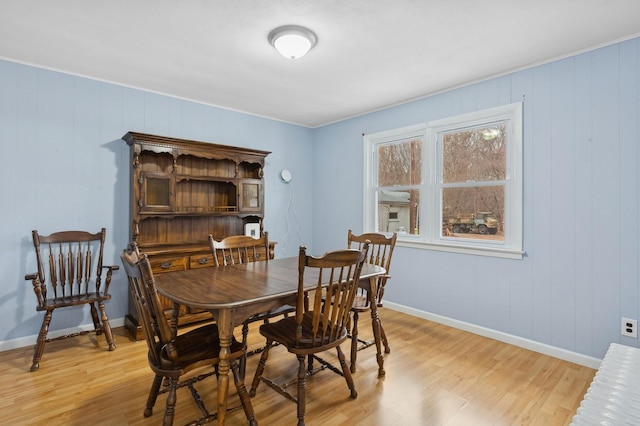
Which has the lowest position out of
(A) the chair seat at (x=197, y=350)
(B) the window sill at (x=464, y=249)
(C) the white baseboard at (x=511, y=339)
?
(C) the white baseboard at (x=511, y=339)

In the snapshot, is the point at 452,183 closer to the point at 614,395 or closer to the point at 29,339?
the point at 614,395

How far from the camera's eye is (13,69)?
2.80 meters

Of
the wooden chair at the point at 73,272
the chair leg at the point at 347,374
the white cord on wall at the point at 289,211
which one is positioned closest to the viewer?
the chair leg at the point at 347,374

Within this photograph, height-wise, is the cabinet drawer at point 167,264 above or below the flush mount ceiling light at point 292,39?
below

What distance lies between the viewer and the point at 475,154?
129 inches

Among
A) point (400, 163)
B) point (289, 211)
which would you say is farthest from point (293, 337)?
point (289, 211)

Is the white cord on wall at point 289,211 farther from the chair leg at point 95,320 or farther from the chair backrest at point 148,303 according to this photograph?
the chair backrest at point 148,303

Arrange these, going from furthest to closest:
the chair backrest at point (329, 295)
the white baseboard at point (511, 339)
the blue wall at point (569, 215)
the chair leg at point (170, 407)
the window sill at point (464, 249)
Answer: the window sill at point (464, 249) → the white baseboard at point (511, 339) → the blue wall at point (569, 215) → the chair backrest at point (329, 295) → the chair leg at point (170, 407)

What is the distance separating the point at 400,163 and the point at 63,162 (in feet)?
11.2

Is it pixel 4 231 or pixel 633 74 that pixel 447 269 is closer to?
pixel 633 74

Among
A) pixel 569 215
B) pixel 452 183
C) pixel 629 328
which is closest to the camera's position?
pixel 629 328

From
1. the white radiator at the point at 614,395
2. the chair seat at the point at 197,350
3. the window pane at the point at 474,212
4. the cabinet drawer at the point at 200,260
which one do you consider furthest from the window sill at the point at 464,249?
the chair seat at the point at 197,350

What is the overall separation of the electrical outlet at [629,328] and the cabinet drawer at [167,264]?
3.61 metres

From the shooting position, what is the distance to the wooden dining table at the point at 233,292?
1620 mm
